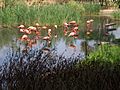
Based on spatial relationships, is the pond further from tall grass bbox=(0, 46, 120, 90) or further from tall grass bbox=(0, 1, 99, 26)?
tall grass bbox=(0, 46, 120, 90)

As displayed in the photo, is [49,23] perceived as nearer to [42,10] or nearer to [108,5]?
[42,10]

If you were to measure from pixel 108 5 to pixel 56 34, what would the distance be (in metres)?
20.5

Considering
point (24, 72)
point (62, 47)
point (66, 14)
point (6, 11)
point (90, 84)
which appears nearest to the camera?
point (90, 84)

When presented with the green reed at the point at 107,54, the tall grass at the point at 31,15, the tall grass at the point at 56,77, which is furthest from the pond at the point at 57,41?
the tall grass at the point at 56,77

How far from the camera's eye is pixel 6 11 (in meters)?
24.4

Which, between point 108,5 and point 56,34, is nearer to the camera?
point 56,34

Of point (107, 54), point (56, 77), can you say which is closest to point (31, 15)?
point (107, 54)

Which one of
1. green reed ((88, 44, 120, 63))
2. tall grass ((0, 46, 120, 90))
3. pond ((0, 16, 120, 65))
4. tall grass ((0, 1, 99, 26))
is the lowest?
pond ((0, 16, 120, 65))

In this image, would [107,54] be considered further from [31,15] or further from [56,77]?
[31,15]

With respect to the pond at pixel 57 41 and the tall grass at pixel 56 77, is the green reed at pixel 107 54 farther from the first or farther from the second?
the pond at pixel 57 41

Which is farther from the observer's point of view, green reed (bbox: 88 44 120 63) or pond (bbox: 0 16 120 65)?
pond (bbox: 0 16 120 65)

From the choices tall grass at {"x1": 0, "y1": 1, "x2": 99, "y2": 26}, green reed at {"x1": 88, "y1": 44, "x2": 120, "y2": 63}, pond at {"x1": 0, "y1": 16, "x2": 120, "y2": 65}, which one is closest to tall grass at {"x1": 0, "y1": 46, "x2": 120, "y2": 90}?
green reed at {"x1": 88, "y1": 44, "x2": 120, "y2": 63}

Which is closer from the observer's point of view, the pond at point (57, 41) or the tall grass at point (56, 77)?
the tall grass at point (56, 77)

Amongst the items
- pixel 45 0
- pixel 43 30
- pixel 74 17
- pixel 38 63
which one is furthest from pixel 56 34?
pixel 45 0
